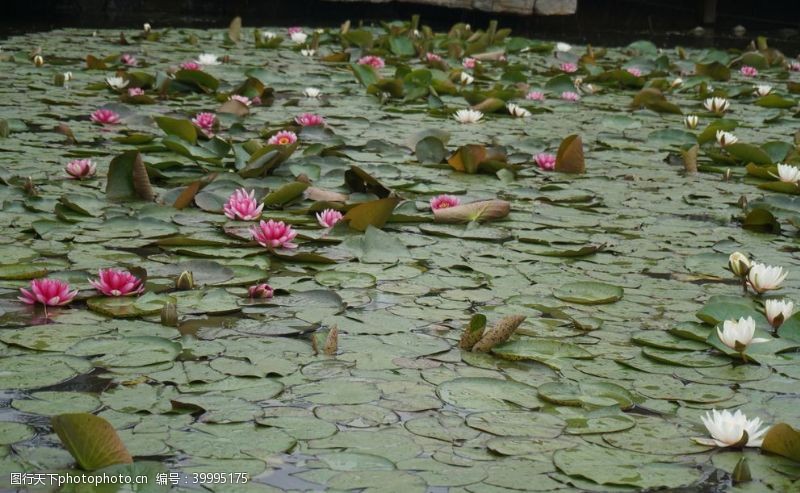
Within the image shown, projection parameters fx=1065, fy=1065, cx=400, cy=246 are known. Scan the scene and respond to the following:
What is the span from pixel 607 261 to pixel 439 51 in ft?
14.6

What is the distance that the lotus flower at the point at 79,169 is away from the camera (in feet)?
9.95

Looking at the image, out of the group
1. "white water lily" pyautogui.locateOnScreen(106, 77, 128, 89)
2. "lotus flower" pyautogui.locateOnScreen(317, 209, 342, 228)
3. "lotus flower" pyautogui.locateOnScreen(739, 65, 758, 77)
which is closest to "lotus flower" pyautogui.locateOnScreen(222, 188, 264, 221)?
"lotus flower" pyautogui.locateOnScreen(317, 209, 342, 228)

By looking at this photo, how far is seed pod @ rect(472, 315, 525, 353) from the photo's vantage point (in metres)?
1.92

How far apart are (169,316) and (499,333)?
606 mm

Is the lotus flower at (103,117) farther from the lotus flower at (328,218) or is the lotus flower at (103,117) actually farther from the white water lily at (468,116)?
the lotus flower at (328,218)

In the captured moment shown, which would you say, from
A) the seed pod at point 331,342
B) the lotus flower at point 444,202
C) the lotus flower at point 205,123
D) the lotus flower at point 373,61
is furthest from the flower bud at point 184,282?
the lotus flower at point 373,61

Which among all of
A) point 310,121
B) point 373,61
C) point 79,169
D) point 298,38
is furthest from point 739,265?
point 298,38

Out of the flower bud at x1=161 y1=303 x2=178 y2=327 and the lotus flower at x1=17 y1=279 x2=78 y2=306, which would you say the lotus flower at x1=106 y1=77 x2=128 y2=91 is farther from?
the flower bud at x1=161 y1=303 x2=178 y2=327

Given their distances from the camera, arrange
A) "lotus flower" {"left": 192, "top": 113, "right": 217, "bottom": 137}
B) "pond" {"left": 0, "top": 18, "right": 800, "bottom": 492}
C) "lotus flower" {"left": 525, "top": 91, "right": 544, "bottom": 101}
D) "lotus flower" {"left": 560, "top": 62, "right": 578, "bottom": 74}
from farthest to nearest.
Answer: "lotus flower" {"left": 560, "top": 62, "right": 578, "bottom": 74} → "lotus flower" {"left": 525, "top": 91, "right": 544, "bottom": 101} → "lotus flower" {"left": 192, "top": 113, "right": 217, "bottom": 137} → "pond" {"left": 0, "top": 18, "right": 800, "bottom": 492}

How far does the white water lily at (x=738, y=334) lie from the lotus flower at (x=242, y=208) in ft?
4.06

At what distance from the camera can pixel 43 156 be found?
3307mm

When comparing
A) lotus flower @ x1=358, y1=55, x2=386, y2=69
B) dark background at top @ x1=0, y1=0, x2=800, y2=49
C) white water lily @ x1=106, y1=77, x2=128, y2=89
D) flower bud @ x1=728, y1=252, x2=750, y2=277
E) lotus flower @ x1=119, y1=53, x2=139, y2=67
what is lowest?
flower bud @ x1=728, y1=252, x2=750, y2=277

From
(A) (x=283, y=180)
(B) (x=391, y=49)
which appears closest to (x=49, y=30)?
(B) (x=391, y=49)

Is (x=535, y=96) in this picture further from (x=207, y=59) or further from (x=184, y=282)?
(x=184, y=282)
